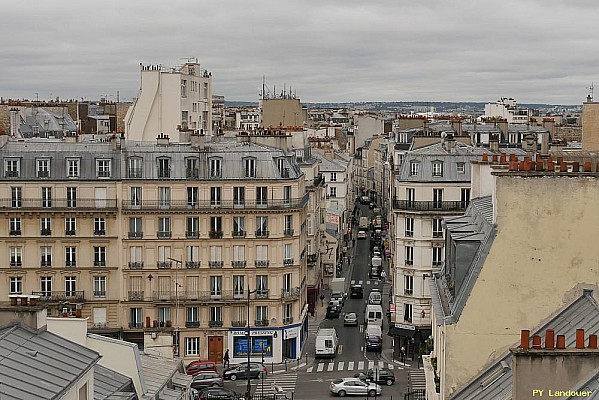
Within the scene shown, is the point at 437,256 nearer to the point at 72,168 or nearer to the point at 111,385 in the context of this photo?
the point at 72,168

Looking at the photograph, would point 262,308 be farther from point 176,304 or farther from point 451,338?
point 451,338

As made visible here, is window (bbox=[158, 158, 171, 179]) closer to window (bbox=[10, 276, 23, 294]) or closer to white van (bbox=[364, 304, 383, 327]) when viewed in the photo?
window (bbox=[10, 276, 23, 294])

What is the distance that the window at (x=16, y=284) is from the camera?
67812 mm

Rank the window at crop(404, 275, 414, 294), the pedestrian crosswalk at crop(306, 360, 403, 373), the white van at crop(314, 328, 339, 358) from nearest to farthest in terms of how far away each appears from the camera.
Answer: the pedestrian crosswalk at crop(306, 360, 403, 373) < the white van at crop(314, 328, 339, 358) < the window at crop(404, 275, 414, 294)

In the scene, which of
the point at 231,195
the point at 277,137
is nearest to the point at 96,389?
the point at 231,195

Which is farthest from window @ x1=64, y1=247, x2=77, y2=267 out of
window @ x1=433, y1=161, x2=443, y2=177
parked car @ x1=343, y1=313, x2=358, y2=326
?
window @ x1=433, y1=161, x2=443, y2=177

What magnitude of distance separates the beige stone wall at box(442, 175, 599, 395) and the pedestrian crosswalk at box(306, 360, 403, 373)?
147ft

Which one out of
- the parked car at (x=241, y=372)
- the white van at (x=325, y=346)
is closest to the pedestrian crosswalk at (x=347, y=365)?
the white van at (x=325, y=346)

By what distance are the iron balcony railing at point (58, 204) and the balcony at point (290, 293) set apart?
11.3 m

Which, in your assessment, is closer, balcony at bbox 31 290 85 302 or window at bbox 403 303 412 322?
balcony at bbox 31 290 85 302

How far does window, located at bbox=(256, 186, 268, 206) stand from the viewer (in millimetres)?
68125

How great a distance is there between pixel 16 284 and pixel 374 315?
982 inches

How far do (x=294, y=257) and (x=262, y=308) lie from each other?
12.0 feet

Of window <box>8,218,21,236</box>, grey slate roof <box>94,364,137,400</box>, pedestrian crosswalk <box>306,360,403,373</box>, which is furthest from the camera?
pedestrian crosswalk <box>306,360,403,373</box>
